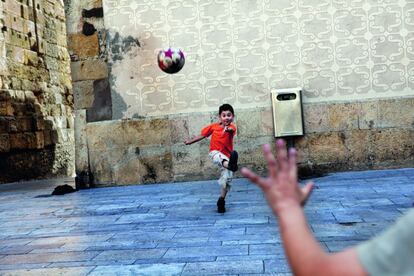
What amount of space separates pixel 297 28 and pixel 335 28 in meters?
0.52

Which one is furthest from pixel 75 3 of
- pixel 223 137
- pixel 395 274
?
pixel 395 274

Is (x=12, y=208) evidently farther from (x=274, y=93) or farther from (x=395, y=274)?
(x=395, y=274)

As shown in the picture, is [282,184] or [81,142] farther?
[81,142]

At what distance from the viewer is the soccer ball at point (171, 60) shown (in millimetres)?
6562

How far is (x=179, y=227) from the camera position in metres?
4.18

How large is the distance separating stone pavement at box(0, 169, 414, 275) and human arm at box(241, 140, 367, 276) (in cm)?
188

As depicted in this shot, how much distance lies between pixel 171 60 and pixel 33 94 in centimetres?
467

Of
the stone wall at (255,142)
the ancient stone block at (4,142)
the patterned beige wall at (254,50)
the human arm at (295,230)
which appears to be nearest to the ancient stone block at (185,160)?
the stone wall at (255,142)

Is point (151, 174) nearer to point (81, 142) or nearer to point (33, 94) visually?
point (81, 142)

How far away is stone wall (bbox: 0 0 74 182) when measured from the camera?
934 centimetres

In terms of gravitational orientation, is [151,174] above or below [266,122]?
below

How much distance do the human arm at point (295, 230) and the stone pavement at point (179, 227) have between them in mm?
1877

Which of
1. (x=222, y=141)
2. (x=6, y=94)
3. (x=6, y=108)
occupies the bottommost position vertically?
(x=222, y=141)

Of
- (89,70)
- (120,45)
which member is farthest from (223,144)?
(89,70)
